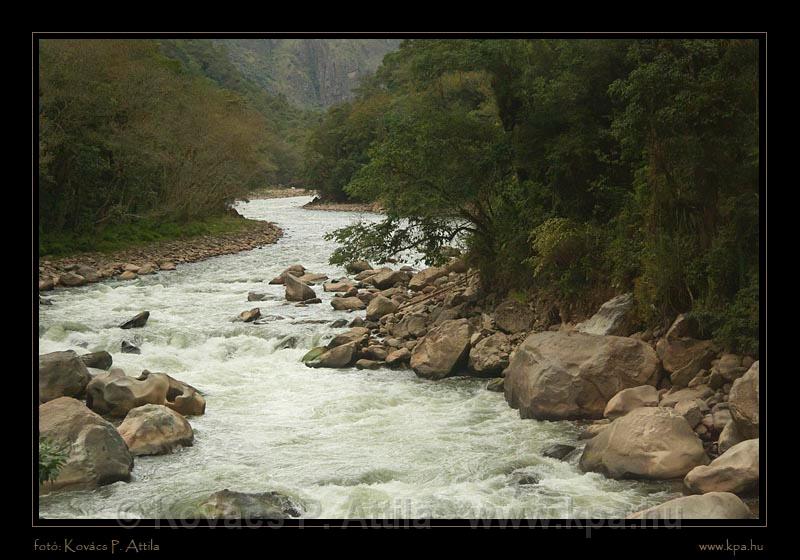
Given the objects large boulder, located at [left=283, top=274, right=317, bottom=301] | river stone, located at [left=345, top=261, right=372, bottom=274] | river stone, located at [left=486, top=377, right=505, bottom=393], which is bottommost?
river stone, located at [left=486, top=377, right=505, bottom=393]

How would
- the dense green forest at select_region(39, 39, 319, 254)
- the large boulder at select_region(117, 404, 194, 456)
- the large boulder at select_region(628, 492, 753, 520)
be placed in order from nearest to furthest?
1. the large boulder at select_region(628, 492, 753, 520)
2. the large boulder at select_region(117, 404, 194, 456)
3. the dense green forest at select_region(39, 39, 319, 254)

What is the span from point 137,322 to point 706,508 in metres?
11.7

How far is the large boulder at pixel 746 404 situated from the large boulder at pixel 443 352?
4.81m

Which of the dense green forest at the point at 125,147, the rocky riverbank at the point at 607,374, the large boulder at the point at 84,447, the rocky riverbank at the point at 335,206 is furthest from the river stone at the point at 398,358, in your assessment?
the rocky riverbank at the point at 335,206

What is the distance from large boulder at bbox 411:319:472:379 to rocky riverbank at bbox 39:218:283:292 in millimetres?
11138

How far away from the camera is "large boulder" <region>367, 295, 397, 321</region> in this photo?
617 inches

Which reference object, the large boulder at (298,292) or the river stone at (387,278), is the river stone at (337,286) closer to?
the river stone at (387,278)

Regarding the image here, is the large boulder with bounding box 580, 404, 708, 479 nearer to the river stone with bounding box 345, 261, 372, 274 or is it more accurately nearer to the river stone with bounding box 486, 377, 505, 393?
the river stone with bounding box 486, 377, 505, 393

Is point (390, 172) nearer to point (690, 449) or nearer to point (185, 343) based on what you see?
point (185, 343)

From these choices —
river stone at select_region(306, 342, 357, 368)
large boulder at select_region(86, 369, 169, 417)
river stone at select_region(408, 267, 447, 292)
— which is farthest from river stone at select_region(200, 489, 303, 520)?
river stone at select_region(408, 267, 447, 292)

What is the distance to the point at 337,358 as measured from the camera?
1291 cm

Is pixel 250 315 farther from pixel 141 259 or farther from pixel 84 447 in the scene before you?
pixel 141 259

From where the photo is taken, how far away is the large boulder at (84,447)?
308 inches
